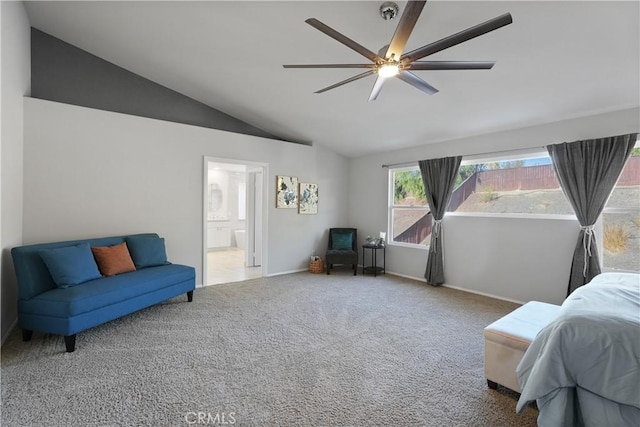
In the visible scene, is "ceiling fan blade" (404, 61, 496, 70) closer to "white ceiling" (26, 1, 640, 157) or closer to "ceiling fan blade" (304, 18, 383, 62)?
"ceiling fan blade" (304, 18, 383, 62)

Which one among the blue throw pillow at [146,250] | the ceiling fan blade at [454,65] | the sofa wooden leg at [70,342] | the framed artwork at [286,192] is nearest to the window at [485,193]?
the framed artwork at [286,192]

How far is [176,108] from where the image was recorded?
16.0ft

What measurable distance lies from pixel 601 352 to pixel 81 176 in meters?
5.05

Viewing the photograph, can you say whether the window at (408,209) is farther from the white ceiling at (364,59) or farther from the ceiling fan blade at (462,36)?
the ceiling fan blade at (462,36)

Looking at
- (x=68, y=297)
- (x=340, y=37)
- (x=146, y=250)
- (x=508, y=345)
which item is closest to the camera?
(x=340, y=37)

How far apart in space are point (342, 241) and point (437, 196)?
2055mm

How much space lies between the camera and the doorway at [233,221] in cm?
525

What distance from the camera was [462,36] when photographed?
1811 mm

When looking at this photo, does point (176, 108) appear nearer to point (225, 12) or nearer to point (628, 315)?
point (225, 12)

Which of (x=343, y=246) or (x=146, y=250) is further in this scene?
(x=343, y=246)

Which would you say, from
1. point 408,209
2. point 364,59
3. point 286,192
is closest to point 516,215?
point 408,209

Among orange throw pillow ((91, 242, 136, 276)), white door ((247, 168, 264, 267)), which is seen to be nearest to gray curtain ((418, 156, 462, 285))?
white door ((247, 168, 264, 267))

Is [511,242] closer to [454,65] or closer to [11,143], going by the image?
[454,65]

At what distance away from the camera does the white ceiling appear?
2385 mm
